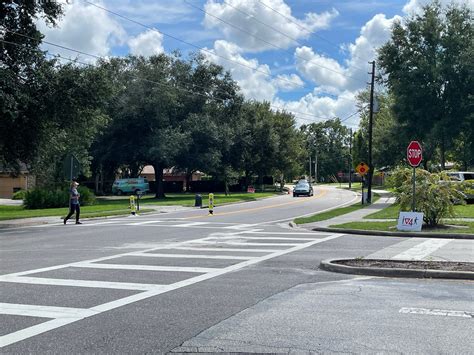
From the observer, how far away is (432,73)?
129 feet

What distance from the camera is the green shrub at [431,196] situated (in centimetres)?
1903

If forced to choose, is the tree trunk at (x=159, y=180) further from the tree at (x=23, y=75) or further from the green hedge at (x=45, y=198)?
the tree at (x=23, y=75)

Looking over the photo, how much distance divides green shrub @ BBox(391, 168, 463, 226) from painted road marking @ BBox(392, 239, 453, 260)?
2940 mm

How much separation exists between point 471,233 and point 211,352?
45.4ft

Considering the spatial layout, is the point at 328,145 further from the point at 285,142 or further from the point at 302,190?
the point at 302,190

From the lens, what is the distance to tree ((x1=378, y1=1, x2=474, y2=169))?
3931 cm

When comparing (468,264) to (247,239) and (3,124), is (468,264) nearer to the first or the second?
(247,239)

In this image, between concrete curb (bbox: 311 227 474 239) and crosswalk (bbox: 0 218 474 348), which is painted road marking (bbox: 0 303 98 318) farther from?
concrete curb (bbox: 311 227 474 239)

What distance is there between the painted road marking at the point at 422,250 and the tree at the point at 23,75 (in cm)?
1605

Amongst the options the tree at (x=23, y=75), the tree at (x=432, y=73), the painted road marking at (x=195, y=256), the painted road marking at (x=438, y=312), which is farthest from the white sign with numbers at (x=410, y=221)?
the tree at (x=432, y=73)

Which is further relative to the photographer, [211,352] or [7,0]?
[7,0]

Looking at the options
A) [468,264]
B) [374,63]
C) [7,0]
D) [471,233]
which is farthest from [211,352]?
[374,63]

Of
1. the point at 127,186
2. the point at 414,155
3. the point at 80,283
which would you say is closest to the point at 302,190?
the point at 127,186

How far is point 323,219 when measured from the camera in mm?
24547
